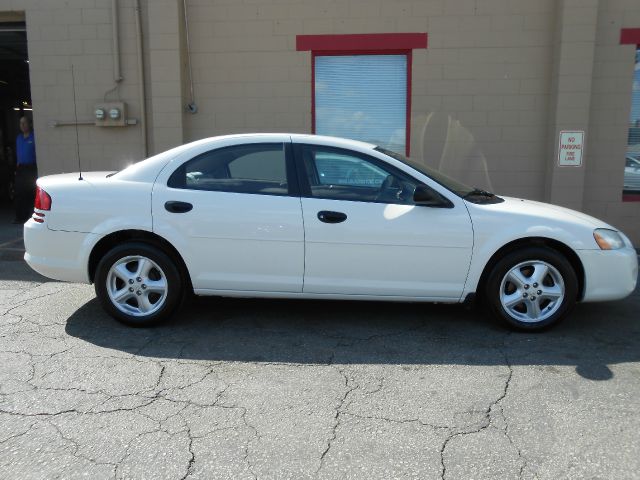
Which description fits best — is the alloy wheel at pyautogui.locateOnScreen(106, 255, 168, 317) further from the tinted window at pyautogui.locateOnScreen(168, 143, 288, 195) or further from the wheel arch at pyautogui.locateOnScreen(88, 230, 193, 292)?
the tinted window at pyautogui.locateOnScreen(168, 143, 288, 195)

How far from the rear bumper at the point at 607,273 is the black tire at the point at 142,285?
3310mm

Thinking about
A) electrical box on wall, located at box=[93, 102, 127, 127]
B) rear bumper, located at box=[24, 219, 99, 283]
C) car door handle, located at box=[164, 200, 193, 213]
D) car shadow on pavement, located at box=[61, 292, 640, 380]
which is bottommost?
car shadow on pavement, located at box=[61, 292, 640, 380]

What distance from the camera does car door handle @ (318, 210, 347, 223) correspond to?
450cm

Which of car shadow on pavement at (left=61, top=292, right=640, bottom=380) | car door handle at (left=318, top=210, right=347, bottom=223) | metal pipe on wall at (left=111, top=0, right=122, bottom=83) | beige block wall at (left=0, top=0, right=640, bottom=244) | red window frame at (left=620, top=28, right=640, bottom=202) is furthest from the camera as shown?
metal pipe on wall at (left=111, top=0, right=122, bottom=83)

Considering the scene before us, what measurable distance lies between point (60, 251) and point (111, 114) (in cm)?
458

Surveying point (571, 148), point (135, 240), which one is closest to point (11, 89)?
point (135, 240)

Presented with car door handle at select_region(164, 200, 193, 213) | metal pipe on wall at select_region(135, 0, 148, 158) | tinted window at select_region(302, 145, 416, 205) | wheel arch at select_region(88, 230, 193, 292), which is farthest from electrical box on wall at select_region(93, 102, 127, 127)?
tinted window at select_region(302, 145, 416, 205)

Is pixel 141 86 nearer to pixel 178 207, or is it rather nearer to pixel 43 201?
pixel 43 201

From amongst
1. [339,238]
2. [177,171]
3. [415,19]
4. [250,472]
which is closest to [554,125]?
[415,19]

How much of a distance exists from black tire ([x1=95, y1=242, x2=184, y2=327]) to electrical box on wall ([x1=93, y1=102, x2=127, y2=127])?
184 inches

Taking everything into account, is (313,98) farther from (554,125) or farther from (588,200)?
(588,200)

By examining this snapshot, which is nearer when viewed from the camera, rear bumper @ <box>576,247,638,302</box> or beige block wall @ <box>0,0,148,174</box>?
rear bumper @ <box>576,247,638,302</box>

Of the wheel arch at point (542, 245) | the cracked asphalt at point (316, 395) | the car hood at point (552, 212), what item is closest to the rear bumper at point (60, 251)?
the cracked asphalt at point (316, 395)

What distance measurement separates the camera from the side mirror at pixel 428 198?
4.51 m
